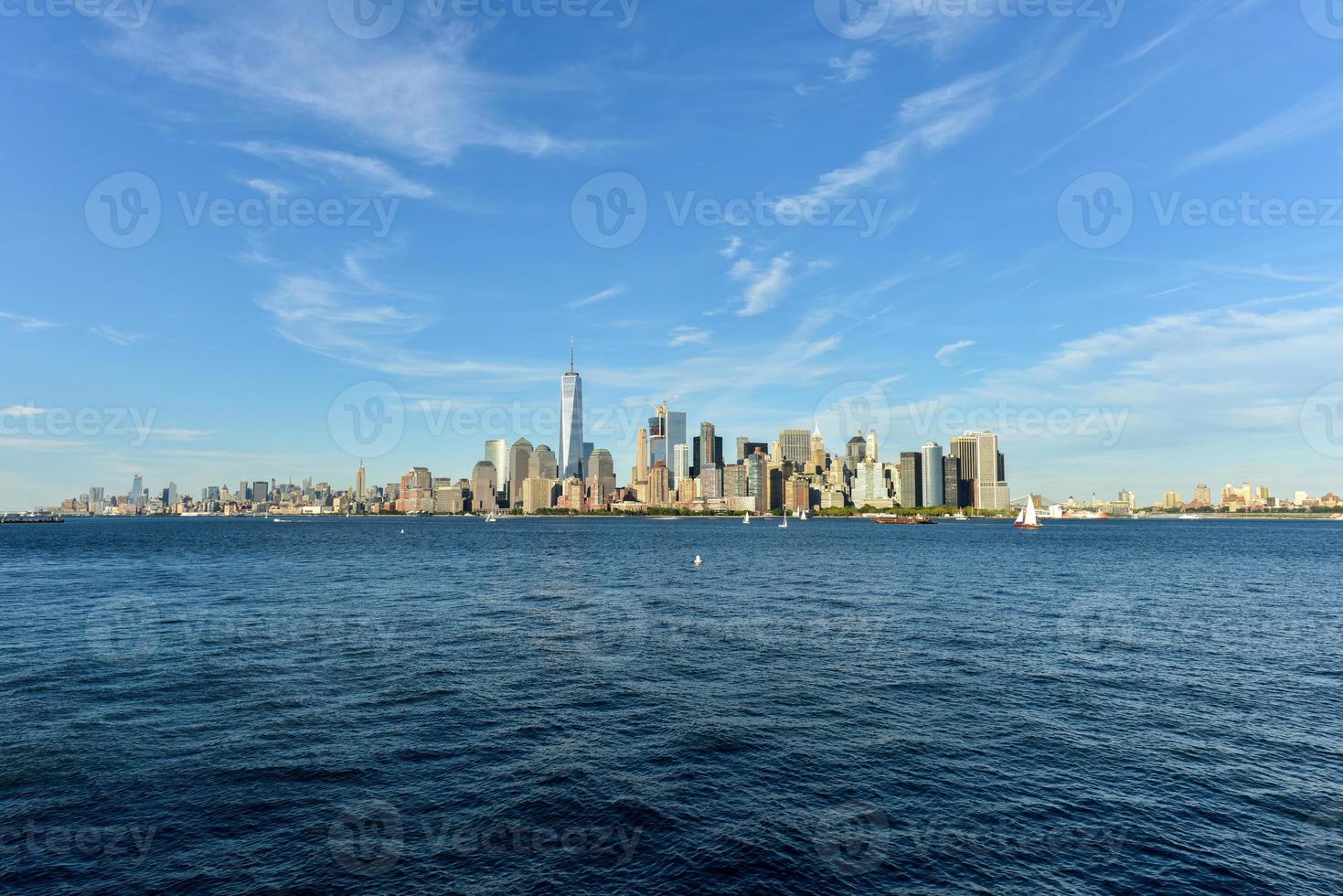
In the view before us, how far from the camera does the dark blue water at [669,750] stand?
22.7m

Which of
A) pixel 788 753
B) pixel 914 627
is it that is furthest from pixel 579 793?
pixel 914 627

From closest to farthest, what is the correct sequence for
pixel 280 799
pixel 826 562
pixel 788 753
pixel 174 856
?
pixel 174 856 → pixel 280 799 → pixel 788 753 → pixel 826 562

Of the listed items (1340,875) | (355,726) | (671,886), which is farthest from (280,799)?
(1340,875)

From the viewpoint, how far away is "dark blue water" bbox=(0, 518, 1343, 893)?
22.7m

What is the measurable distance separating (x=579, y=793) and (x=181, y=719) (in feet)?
77.3

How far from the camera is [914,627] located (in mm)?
63031

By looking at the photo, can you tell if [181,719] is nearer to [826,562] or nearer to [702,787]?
[702,787]

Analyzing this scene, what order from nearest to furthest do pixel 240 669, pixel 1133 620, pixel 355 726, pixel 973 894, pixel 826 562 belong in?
pixel 973 894
pixel 355 726
pixel 240 669
pixel 1133 620
pixel 826 562

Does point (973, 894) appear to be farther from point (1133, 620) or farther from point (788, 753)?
point (1133, 620)

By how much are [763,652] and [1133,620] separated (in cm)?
4166

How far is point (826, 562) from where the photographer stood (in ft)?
452

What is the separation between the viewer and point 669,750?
32156 mm

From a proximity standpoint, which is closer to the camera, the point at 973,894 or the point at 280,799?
the point at 973,894

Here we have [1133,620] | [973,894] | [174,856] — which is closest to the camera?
[973,894]
